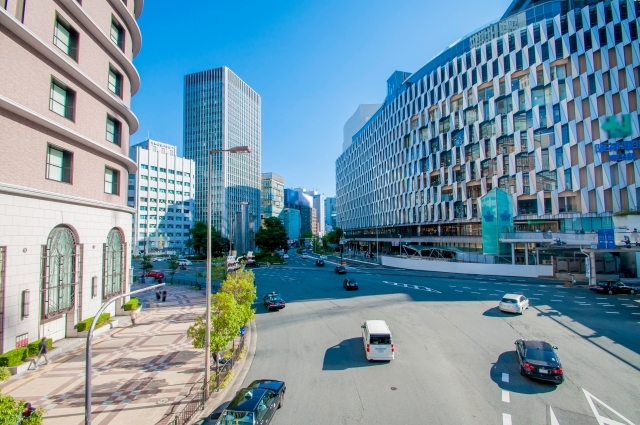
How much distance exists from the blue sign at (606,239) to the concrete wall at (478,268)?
12452mm

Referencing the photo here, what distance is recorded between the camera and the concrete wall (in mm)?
47969

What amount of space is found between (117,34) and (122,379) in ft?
93.8

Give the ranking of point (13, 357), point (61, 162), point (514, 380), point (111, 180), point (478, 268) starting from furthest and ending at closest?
point (478, 268) → point (111, 180) → point (61, 162) → point (13, 357) → point (514, 380)

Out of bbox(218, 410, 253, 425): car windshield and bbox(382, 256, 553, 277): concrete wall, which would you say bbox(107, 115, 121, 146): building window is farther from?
bbox(382, 256, 553, 277): concrete wall

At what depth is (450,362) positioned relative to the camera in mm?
17750

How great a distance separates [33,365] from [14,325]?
2.38 metres

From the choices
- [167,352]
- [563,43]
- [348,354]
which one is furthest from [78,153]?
[563,43]

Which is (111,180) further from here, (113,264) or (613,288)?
(613,288)

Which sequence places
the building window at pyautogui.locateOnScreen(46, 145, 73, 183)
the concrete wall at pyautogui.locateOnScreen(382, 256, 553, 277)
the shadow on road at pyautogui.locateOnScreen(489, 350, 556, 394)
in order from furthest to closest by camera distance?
1. the concrete wall at pyautogui.locateOnScreen(382, 256, 553, 277)
2. the building window at pyautogui.locateOnScreen(46, 145, 73, 183)
3. the shadow on road at pyautogui.locateOnScreen(489, 350, 556, 394)

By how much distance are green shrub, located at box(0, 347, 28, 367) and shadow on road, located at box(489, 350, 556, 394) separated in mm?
23802

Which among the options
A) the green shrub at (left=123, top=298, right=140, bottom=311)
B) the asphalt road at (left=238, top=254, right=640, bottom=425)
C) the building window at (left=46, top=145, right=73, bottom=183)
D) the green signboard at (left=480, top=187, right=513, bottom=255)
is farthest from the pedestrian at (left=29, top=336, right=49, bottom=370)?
the green signboard at (left=480, top=187, right=513, bottom=255)

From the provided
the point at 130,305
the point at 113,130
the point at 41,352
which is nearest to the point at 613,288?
the point at 130,305

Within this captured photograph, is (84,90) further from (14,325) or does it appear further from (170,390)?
(170,390)

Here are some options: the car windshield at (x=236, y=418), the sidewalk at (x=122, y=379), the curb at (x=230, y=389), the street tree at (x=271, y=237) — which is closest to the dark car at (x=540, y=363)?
the car windshield at (x=236, y=418)
